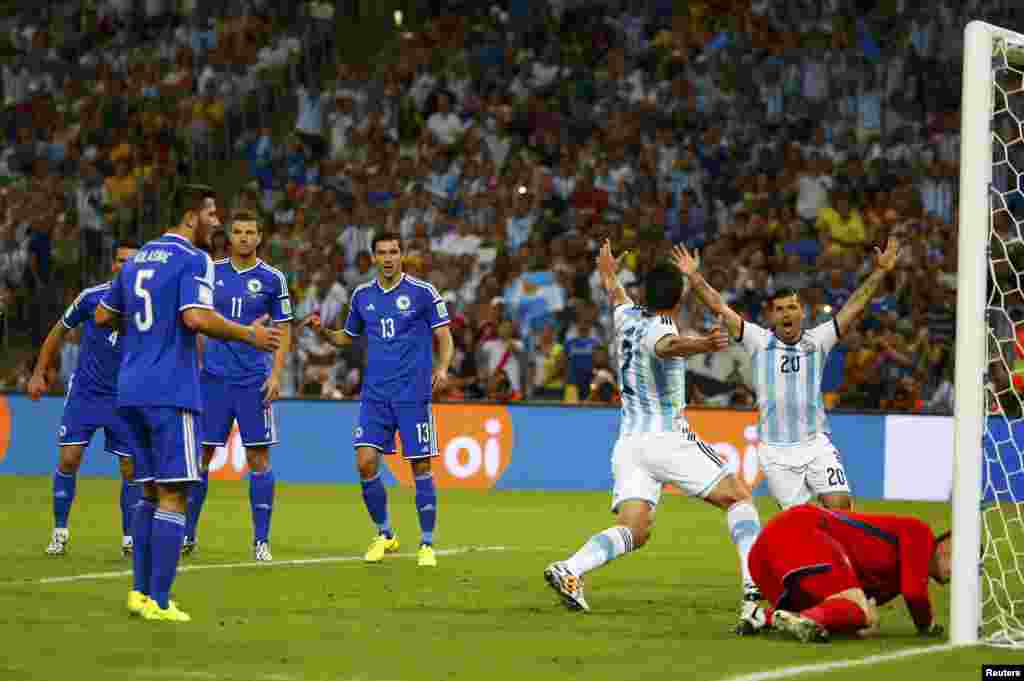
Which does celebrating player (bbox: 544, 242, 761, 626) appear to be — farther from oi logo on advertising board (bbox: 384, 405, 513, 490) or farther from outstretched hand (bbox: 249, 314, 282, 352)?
oi logo on advertising board (bbox: 384, 405, 513, 490)

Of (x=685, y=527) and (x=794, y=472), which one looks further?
(x=685, y=527)

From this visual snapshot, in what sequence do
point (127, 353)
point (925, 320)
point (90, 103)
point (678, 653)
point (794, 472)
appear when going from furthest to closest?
point (90, 103), point (925, 320), point (794, 472), point (127, 353), point (678, 653)

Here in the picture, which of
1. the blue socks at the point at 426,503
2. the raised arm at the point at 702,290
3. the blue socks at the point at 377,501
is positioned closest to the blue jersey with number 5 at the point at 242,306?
the blue socks at the point at 377,501

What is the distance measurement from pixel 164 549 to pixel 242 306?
14.0 ft

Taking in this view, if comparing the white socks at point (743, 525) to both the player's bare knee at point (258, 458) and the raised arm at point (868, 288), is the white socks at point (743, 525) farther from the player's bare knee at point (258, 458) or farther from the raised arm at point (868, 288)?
the player's bare knee at point (258, 458)

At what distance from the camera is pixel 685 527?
16562 millimetres

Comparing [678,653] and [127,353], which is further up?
[127,353]

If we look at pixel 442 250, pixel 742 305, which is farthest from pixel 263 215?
pixel 742 305

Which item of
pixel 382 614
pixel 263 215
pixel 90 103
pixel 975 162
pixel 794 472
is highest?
pixel 90 103

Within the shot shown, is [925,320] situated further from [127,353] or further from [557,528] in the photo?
[127,353]

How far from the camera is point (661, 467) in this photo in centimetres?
979

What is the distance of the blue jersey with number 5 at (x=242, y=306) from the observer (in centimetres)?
1301

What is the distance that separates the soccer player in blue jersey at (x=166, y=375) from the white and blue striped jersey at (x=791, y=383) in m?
3.88

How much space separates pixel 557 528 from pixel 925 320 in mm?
6941
